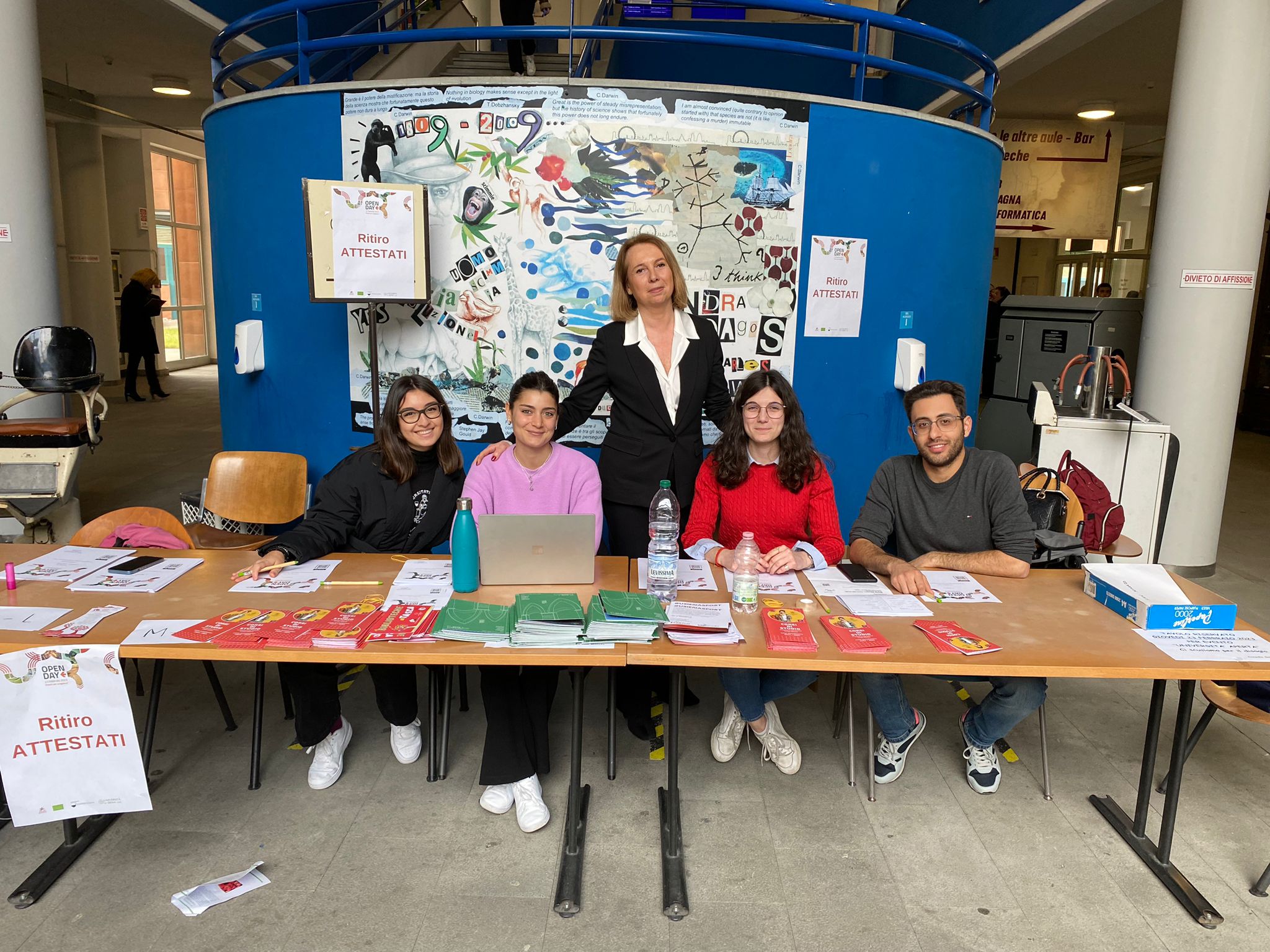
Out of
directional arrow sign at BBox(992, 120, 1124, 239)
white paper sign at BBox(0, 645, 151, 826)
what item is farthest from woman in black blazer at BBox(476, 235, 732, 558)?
directional arrow sign at BBox(992, 120, 1124, 239)

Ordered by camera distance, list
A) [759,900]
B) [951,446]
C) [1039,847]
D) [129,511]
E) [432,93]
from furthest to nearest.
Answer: [432,93] < [129,511] < [951,446] < [1039,847] < [759,900]

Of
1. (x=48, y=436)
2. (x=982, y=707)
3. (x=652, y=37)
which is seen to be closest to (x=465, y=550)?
(x=982, y=707)

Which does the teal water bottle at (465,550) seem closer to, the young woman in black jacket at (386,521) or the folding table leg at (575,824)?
the folding table leg at (575,824)

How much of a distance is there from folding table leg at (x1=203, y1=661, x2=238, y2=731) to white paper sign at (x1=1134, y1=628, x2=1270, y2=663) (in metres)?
2.90

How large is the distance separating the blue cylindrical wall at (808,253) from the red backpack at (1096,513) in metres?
1.04

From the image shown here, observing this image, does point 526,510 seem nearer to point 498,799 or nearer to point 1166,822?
point 498,799

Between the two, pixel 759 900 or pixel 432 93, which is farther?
pixel 432 93

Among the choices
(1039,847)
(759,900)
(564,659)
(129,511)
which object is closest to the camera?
(564,659)

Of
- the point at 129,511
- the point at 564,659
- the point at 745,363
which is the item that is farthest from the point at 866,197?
the point at 129,511

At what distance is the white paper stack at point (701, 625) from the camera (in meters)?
2.18

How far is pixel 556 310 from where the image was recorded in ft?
13.5

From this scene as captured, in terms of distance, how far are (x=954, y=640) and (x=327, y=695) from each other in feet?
6.20

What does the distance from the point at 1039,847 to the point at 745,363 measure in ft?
8.04

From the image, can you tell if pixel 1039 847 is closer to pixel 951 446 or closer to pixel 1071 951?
pixel 1071 951
